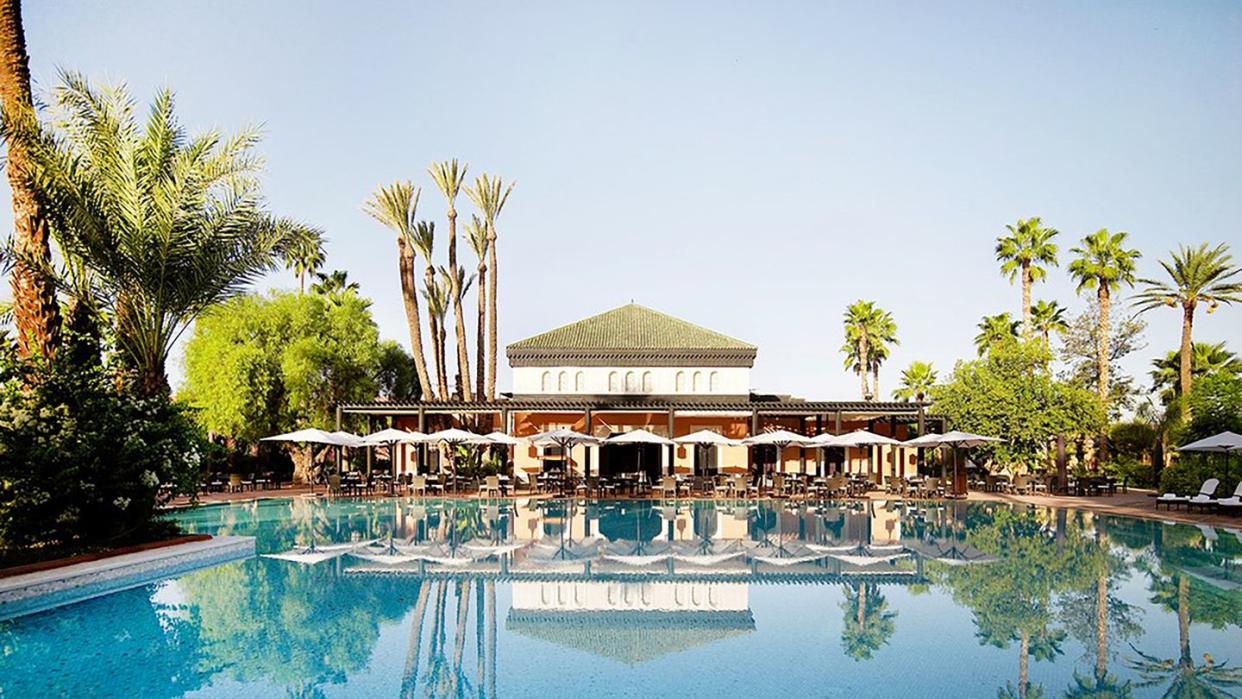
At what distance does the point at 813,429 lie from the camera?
125 ft

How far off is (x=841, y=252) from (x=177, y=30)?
1085 inches

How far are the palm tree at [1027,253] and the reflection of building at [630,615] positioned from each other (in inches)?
1375

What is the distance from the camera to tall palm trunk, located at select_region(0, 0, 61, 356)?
12609 mm

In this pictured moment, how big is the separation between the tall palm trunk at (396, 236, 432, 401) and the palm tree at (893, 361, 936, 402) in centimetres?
3475

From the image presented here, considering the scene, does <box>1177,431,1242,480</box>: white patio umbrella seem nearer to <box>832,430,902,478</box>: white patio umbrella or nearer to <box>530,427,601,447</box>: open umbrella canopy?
<box>832,430,902,478</box>: white patio umbrella

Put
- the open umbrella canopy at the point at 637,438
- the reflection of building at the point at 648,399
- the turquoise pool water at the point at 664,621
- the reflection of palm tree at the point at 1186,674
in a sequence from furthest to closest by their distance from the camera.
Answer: the reflection of building at the point at 648,399, the open umbrella canopy at the point at 637,438, the turquoise pool water at the point at 664,621, the reflection of palm tree at the point at 1186,674

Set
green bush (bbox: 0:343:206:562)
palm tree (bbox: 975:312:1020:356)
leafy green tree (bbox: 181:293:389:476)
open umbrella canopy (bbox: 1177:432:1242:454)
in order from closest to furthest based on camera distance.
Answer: green bush (bbox: 0:343:206:562)
open umbrella canopy (bbox: 1177:432:1242:454)
leafy green tree (bbox: 181:293:389:476)
palm tree (bbox: 975:312:1020:356)

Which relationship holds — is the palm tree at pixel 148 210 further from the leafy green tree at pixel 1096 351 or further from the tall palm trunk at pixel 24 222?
the leafy green tree at pixel 1096 351

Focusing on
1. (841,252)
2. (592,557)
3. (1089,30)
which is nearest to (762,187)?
(841,252)

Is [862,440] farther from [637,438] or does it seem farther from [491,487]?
[491,487]

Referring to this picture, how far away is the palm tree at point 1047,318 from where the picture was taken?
150 ft

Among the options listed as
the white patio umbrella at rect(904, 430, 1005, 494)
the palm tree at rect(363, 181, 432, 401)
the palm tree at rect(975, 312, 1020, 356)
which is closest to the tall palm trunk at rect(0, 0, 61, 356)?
the palm tree at rect(363, 181, 432, 401)

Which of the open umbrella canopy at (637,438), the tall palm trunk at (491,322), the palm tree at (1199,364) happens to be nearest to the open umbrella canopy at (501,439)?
the open umbrella canopy at (637,438)

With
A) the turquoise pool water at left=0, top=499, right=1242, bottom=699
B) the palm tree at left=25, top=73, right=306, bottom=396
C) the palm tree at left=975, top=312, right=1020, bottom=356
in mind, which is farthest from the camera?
the palm tree at left=975, top=312, right=1020, bottom=356
